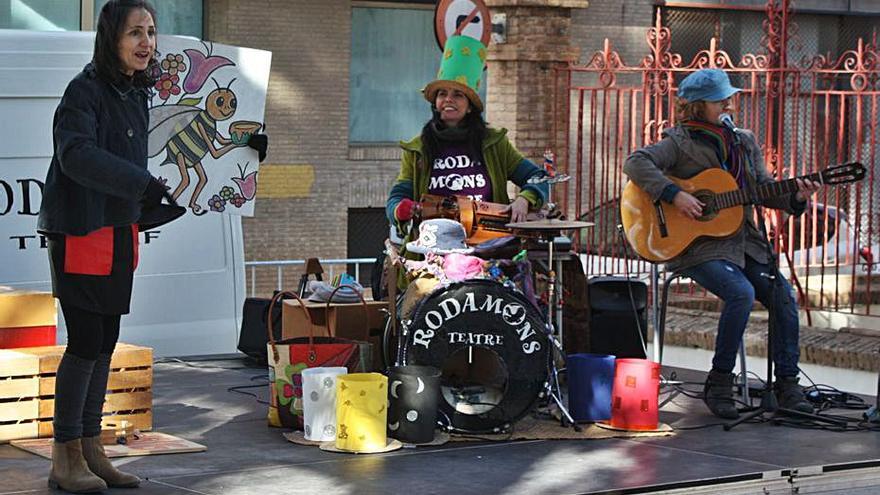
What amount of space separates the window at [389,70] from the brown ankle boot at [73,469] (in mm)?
15647

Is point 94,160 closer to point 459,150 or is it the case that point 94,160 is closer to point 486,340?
point 486,340

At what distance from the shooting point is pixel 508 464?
7.48 meters

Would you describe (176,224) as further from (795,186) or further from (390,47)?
(390,47)

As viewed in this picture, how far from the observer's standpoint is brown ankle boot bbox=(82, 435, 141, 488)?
6621mm

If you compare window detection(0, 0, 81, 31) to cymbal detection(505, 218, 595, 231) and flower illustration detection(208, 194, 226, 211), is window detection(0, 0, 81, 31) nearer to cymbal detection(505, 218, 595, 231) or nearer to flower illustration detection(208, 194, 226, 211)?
flower illustration detection(208, 194, 226, 211)

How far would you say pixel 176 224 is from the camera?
34.6ft

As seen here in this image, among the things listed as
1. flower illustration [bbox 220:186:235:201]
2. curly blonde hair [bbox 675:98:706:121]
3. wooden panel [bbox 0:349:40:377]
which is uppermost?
curly blonde hair [bbox 675:98:706:121]

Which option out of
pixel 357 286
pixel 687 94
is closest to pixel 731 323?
pixel 687 94

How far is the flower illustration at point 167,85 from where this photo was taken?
9867mm

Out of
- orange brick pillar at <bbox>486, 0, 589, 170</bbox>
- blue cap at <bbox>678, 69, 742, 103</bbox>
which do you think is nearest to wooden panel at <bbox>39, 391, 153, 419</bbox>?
blue cap at <bbox>678, 69, 742, 103</bbox>

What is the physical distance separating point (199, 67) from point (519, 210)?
8.12 feet

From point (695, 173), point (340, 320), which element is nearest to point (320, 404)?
point (340, 320)

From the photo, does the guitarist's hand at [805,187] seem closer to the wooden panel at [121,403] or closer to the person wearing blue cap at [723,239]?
the person wearing blue cap at [723,239]

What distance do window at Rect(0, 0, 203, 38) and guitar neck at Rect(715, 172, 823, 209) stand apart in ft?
39.7
